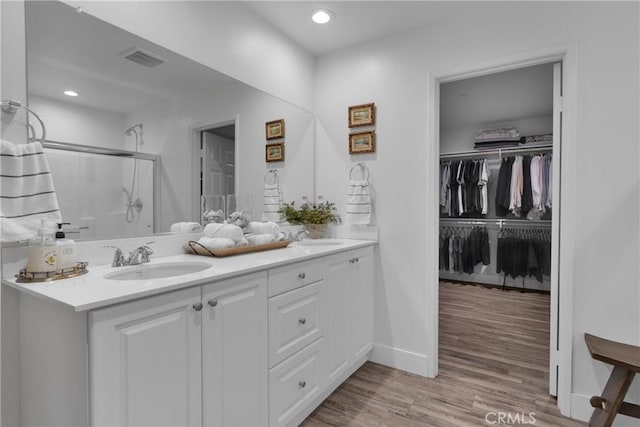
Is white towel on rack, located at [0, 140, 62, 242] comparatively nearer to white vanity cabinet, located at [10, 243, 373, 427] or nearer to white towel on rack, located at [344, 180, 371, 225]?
white vanity cabinet, located at [10, 243, 373, 427]

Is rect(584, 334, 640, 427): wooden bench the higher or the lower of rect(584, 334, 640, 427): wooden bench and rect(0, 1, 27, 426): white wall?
the lower

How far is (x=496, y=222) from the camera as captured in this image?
472cm

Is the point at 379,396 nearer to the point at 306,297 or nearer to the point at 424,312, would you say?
the point at 424,312

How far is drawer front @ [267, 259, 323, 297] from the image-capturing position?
1548 mm

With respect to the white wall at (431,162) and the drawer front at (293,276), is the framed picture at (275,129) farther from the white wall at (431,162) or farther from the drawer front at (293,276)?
the drawer front at (293,276)

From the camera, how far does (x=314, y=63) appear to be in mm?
2830

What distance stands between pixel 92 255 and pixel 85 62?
854 mm

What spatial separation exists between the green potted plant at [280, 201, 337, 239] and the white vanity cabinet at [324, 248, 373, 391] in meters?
0.43

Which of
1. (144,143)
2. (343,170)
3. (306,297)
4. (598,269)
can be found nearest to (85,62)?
(144,143)

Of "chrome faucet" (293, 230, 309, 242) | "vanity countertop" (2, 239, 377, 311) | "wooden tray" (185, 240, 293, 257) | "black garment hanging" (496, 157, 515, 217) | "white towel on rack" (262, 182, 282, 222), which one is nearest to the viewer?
"vanity countertop" (2, 239, 377, 311)

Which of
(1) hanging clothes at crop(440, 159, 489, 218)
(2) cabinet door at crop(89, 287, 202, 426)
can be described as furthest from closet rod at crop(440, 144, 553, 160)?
(2) cabinet door at crop(89, 287, 202, 426)

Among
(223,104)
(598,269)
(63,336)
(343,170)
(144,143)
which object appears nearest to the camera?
(63,336)

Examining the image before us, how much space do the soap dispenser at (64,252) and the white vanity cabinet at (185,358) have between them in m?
0.43

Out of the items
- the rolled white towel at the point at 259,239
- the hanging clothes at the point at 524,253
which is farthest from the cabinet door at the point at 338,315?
the hanging clothes at the point at 524,253
